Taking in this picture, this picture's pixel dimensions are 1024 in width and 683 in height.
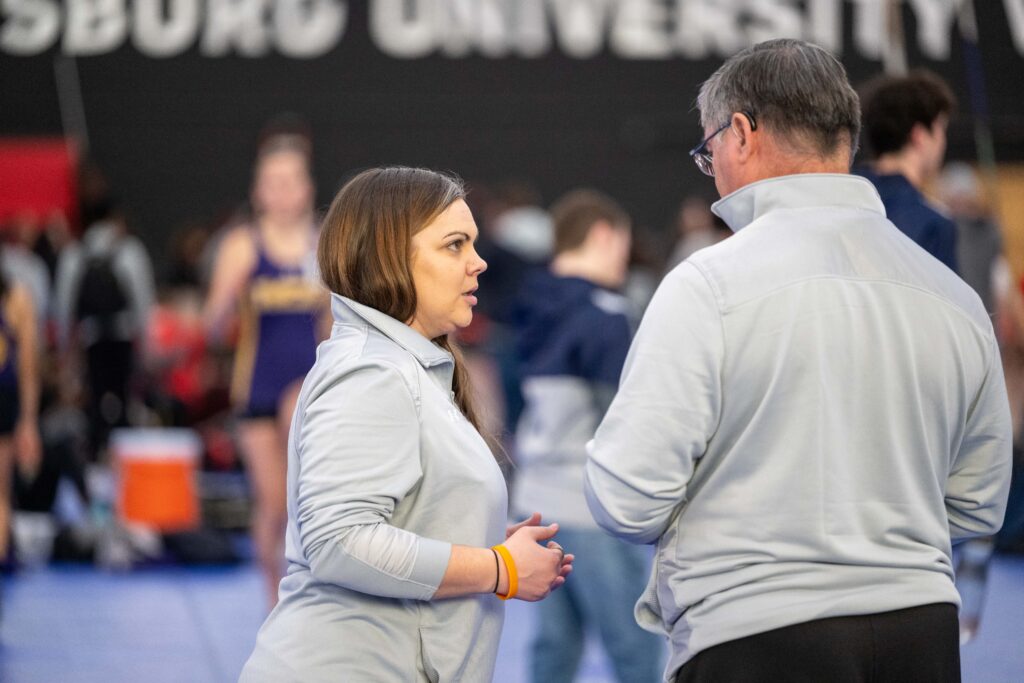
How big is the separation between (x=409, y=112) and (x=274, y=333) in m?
7.02

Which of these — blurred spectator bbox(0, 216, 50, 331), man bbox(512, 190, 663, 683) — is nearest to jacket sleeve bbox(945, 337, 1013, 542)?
man bbox(512, 190, 663, 683)

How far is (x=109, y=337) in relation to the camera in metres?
9.25

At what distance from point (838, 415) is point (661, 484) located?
282mm

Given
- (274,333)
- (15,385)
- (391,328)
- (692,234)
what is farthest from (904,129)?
(692,234)

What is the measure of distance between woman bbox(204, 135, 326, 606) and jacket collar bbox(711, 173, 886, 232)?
9.86 feet

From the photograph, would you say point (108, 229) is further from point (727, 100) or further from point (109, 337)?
point (727, 100)

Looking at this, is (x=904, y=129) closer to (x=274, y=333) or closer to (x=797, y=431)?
(x=797, y=431)

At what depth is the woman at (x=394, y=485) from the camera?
6.36 ft

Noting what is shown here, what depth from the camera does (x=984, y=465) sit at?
2.15 m

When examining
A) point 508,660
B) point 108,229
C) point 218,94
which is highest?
point 218,94

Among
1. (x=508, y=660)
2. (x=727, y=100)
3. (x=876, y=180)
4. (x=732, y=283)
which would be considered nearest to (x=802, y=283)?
(x=732, y=283)

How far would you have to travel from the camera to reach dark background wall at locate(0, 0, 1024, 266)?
446 inches

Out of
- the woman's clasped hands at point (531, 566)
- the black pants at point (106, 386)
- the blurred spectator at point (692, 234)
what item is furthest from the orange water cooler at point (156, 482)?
the woman's clasped hands at point (531, 566)

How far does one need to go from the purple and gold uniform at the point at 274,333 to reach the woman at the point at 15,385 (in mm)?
1433
